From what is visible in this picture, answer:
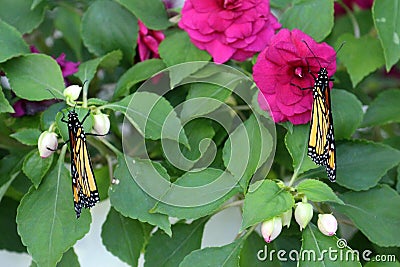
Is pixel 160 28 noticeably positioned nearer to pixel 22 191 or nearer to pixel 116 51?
pixel 116 51

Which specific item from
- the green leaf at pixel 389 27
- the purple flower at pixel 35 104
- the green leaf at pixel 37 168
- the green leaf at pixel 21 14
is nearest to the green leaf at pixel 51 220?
the green leaf at pixel 37 168

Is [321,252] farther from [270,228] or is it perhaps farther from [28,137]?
[28,137]

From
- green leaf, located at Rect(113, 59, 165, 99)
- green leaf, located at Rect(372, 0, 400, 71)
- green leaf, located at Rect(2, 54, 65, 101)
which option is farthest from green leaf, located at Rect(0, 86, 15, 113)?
green leaf, located at Rect(372, 0, 400, 71)

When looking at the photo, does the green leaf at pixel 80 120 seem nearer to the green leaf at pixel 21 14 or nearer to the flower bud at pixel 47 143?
the flower bud at pixel 47 143

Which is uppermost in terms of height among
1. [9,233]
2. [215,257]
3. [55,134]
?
[55,134]

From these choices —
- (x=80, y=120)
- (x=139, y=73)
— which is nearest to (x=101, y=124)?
(x=80, y=120)

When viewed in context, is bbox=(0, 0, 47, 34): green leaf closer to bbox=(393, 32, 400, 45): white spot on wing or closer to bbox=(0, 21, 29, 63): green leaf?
bbox=(0, 21, 29, 63): green leaf
